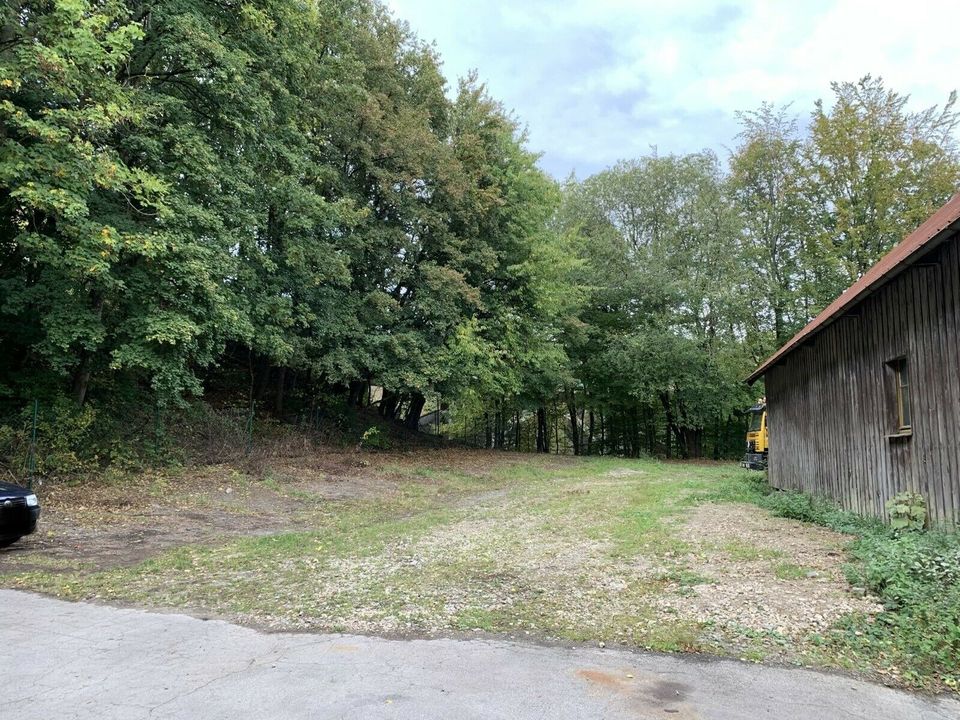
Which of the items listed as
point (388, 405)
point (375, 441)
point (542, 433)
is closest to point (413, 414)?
point (388, 405)

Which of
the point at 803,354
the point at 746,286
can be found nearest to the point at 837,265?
the point at 746,286

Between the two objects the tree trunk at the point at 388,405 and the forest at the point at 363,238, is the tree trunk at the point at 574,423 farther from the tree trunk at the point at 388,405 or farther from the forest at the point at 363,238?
the tree trunk at the point at 388,405

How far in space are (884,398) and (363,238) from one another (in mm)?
15532

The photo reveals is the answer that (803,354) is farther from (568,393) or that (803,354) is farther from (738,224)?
(568,393)

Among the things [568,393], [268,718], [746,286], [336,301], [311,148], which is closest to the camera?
[268,718]

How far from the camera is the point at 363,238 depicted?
1981cm

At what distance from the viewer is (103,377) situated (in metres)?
15.5

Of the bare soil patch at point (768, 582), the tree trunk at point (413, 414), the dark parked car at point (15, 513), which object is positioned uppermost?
the tree trunk at point (413, 414)

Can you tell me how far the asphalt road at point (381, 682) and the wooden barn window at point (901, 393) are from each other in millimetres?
5999

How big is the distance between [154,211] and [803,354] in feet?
47.2

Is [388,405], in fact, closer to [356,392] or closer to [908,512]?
[356,392]

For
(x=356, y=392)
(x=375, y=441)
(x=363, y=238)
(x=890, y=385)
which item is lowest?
(x=375, y=441)

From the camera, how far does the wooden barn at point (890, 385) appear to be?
7531 mm

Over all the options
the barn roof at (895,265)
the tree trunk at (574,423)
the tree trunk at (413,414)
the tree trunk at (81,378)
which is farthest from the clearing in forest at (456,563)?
the tree trunk at (574,423)
